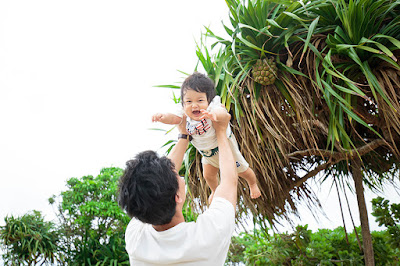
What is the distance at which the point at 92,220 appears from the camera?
21.0ft

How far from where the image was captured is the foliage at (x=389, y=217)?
376cm

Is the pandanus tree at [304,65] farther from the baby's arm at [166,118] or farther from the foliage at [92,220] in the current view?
the foliage at [92,220]

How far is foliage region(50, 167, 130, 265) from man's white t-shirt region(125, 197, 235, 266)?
16.3 feet

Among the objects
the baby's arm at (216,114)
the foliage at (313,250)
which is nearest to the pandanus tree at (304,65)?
the baby's arm at (216,114)

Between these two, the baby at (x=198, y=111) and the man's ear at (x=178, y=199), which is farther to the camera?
the baby at (x=198, y=111)

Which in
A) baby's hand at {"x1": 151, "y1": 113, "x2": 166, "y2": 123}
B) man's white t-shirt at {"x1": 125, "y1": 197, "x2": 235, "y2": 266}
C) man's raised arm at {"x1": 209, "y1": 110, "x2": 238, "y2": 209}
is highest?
baby's hand at {"x1": 151, "y1": 113, "x2": 166, "y2": 123}

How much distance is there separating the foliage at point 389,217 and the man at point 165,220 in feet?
10.2

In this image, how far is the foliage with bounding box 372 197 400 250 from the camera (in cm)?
376

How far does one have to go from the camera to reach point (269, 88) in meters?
2.75

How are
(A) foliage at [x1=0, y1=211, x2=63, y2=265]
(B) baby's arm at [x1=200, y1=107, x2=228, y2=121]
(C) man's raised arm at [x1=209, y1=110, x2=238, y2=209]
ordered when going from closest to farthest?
(C) man's raised arm at [x1=209, y1=110, x2=238, y2=209] < (B) baby's arm at [x1=200, y1=107, x2=228, y2=121] < (A) foliage at [x1=0, y1=211, x2=63, y2=265]

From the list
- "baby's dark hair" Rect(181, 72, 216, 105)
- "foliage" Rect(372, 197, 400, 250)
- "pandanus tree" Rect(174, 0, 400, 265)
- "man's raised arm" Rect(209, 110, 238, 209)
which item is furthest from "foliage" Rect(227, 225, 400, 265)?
"man's raised arm" Rect(209, 110, 238, 209)

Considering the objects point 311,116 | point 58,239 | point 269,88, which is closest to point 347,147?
point 311,116

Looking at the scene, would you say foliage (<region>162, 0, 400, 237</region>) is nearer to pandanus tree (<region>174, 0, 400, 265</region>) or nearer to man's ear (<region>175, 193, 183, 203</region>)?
pandanus tree (<region>174, 0, 400, 265</region>)

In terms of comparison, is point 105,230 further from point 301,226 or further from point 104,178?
point 301,226
